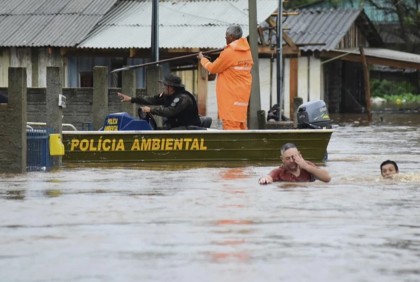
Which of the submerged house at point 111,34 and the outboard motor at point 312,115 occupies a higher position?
the submerged house at point 111,34

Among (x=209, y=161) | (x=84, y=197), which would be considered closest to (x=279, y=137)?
(x=209, y=161)

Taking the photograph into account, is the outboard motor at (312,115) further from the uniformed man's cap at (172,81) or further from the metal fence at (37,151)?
the metal fence at (37,151)

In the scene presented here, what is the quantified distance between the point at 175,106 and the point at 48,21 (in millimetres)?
19437

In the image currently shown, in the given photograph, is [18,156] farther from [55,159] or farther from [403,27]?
[403,27]

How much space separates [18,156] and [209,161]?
3448 mm

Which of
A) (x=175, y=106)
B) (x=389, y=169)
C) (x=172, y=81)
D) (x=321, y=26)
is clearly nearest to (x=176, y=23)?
(x=321, y=26)

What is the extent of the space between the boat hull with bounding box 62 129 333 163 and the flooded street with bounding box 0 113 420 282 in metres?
1.28

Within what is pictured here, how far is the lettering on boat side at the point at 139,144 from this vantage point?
828 inches

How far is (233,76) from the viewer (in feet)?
71.3

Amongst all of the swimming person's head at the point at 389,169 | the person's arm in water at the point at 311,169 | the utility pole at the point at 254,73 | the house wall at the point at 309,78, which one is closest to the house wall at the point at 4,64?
the utility pole at the point at 254,73

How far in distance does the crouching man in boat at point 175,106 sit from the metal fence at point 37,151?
1923mm

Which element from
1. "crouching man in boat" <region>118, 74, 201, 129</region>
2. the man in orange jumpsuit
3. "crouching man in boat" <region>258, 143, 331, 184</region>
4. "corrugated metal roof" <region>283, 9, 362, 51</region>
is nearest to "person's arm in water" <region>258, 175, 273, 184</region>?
"crouching man in boat" <region>258, 143, 331, 184</region>

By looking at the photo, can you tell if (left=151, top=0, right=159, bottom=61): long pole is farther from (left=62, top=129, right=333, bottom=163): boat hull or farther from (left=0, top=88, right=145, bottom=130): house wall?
(left=62, top=129, right=333, bottom=163): boat hull

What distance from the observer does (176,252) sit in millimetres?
11141
